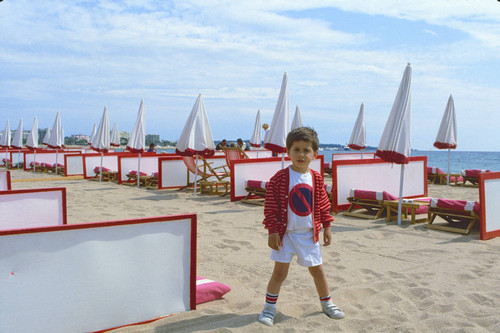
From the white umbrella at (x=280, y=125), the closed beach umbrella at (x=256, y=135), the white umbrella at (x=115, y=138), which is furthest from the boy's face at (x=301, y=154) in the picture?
the white umbrella at (x=115, y=138)

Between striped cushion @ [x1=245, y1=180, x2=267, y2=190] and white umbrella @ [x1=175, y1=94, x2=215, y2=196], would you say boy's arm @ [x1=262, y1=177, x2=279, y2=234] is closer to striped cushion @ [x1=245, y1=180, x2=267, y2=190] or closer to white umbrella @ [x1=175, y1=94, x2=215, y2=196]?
striped cushion @ [x1=245, y1=180, x2=267, y2=190]

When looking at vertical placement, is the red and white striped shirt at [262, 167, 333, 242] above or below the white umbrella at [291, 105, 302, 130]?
below

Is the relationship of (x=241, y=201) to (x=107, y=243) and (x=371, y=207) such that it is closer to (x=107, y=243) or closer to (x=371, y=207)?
(x=371, y=207)

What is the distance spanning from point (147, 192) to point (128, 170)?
2.84 meters

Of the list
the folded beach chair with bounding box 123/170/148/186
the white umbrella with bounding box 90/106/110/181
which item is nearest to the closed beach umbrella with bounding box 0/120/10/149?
the white umbrella with bounding box 90/106/110/181

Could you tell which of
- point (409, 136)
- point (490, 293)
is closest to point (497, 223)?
point (409, 136)

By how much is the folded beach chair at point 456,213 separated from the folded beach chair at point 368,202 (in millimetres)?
883

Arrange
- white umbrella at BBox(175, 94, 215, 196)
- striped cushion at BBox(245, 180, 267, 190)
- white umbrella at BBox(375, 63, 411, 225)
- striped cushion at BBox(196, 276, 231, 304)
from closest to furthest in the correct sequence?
striped cushion at BBox(196, 276, 231, 304), white umbrella at BBox(375, 63, 411, 225), striped cushion at BBox(245, 180, 267, 190), white umbrella at BBox(175, 94, 215, 196)

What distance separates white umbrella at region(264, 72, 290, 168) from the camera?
8.74 meters

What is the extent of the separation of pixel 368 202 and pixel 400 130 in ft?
4.92

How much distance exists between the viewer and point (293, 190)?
3.02 meters

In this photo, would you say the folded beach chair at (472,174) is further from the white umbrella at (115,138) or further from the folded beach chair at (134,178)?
the white umbrella at (115,138)

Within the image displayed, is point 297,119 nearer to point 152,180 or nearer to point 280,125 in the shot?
point 152,180

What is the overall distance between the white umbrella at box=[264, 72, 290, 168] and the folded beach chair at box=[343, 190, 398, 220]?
5.11 feet
